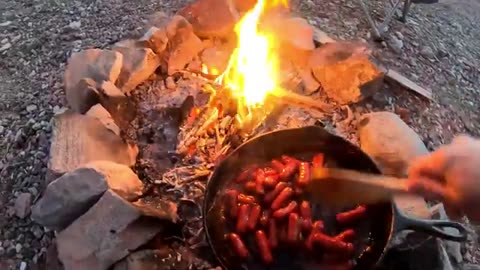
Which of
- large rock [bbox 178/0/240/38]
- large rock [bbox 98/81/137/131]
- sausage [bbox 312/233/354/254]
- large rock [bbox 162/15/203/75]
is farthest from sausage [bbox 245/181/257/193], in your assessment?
large rock [bbox 178/0/240/38]

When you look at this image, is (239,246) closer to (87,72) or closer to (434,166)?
(434,166)

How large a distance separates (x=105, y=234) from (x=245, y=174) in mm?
407

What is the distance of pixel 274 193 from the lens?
1734 mm

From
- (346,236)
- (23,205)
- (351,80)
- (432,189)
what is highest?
(432,189)

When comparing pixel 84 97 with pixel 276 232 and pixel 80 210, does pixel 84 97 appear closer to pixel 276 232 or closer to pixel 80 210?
pixel 80 210

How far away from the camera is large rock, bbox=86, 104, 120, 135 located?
1950mm

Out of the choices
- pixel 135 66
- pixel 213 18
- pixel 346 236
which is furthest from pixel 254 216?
pixel 213 18

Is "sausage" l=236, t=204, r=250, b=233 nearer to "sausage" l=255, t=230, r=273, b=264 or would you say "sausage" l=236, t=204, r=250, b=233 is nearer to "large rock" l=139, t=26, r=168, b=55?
"sausage" l=255, t=230, r=273, b=264

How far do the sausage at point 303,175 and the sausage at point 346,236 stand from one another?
163mm

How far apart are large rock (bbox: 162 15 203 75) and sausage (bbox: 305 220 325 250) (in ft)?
2.60

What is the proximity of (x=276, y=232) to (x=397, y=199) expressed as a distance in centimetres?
37

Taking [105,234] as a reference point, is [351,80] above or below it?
above

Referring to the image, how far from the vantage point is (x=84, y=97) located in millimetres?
2023

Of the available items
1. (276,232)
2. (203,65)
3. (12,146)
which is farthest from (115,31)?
(276,232)
